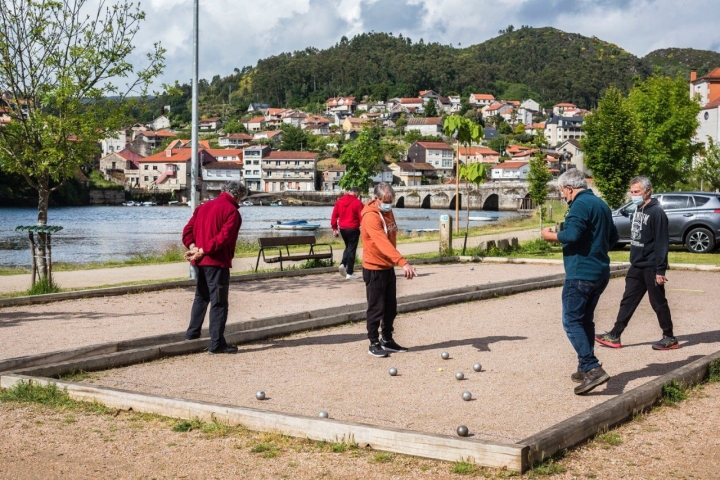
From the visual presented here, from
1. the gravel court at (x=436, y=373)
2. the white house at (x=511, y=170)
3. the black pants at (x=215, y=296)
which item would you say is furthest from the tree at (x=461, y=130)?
the white house at (x=511, y=170)

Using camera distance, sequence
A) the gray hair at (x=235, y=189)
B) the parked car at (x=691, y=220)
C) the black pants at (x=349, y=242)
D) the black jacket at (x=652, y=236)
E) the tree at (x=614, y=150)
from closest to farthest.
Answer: the gray hair at (x=235, y=189), the black jacket at (x=652, y=236), the black pants at (x=349, y=242), the parked car at (x=691, y=220), the tree at (x=614, y=150)

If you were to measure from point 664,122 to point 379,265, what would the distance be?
43.5m

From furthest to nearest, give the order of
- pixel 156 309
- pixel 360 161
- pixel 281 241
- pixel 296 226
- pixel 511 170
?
pixel 511 170 → pixel 296 226 → pixel 360 161 → pixel 281 241 → pixel 156 309

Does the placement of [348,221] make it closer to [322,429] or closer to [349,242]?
[349,242]

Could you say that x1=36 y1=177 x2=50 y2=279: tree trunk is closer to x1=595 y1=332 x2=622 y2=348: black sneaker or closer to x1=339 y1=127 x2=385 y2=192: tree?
x1=595 y1=332 x2=622 y2=348: black sneaker

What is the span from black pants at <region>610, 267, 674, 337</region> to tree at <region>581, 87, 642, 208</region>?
35.0m

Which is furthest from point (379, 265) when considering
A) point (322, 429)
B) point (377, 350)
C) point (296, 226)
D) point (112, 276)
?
point (296, 226)

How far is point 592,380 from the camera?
7371mm

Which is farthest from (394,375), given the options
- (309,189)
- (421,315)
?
(309,189)

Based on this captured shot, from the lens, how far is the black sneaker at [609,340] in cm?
1001

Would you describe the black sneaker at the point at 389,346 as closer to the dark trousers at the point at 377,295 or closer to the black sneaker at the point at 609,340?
the dark trousers at the point at 377,295

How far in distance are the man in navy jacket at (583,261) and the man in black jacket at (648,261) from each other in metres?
2.40

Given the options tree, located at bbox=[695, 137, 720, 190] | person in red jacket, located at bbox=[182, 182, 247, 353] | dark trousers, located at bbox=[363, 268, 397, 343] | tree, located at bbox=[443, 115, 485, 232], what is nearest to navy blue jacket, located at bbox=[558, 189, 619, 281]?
dark trousers, located at bbox=[363, 268, 397, 343]

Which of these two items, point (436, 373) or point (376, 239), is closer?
point (436, 373)
